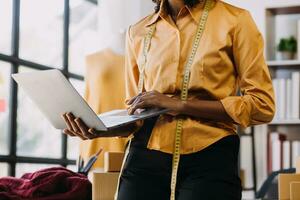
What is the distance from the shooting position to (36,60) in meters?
3.76

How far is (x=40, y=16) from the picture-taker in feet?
12.7

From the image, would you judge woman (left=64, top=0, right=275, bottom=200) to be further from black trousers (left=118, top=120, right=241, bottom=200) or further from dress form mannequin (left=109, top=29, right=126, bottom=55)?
dress form mannequin (left=109, top=29, right=126, bottom=55)

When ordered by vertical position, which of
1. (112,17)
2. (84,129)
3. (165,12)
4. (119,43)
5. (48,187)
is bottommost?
(48,187)

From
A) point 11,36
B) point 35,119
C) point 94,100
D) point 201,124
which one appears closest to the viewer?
point 201,124

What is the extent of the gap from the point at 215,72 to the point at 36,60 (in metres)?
2.37

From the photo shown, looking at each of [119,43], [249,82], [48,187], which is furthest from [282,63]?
[249,82]

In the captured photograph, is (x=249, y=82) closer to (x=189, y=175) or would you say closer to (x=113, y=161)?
(x=189, y=175)

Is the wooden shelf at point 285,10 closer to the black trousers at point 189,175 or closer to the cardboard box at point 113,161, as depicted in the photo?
the cardboard box at point 113,161

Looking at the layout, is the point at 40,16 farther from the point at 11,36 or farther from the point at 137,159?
the point at 137,159

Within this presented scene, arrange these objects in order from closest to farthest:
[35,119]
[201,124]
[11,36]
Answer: [201,124]
[11,36]
[35,119]

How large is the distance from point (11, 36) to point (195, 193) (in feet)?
7.63

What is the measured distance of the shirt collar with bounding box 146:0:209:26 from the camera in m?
1.61

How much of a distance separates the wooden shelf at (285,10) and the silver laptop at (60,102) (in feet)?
8.79

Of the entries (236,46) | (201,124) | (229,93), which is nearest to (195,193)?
(201,124)
